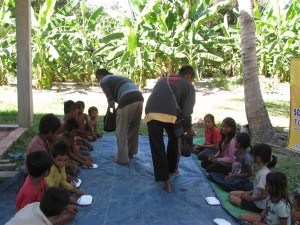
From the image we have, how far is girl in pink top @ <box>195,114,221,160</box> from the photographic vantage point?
217 inches

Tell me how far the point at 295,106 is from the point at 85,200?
2375 millimetres

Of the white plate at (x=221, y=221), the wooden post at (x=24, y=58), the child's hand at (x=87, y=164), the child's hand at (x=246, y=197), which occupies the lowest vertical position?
the white plate at (x=221, y=221)

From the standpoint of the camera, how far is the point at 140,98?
5035 millimetres

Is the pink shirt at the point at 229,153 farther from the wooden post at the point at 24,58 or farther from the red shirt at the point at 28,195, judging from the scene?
the wooden post at the point at 24,58

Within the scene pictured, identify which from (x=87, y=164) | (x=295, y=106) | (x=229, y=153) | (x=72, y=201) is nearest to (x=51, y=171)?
(x=72, y=201)

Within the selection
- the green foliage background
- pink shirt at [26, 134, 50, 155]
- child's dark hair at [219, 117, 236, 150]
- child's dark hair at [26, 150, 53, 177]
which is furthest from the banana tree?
child's dark hair at [26, 150, 53, 177]

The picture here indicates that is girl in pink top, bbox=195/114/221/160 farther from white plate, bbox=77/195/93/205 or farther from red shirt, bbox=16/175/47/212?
red shirt, bbox=16/175/47/212

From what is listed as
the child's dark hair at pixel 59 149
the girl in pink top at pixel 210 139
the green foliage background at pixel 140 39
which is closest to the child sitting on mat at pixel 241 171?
the girl in pink top at pixel 210 139

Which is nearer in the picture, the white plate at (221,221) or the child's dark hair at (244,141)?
the white plate at (221,221)

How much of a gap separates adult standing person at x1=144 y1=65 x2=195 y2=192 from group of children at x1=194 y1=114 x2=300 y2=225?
729mm

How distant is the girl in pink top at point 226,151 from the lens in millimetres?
4730

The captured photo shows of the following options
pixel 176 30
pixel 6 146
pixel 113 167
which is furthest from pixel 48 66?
pixel 113 167

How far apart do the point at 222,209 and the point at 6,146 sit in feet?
11.6

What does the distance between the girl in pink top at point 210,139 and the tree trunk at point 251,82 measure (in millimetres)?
845
